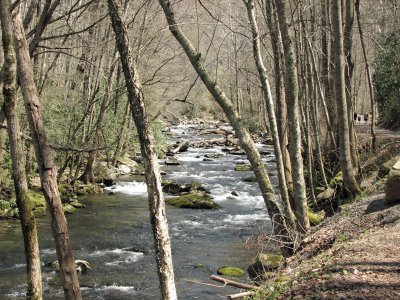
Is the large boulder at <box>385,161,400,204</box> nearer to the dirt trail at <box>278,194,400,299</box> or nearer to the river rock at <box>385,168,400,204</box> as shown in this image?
the river rock at <box>385,168,400,204</box>

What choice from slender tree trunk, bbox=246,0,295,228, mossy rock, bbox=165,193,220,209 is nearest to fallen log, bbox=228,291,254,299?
slender tree trunk, bbox=246,0,295,228

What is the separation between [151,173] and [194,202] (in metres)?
12.5

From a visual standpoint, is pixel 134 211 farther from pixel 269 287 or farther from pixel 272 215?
pixel 269 287

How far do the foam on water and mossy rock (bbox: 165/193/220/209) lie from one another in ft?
7.59

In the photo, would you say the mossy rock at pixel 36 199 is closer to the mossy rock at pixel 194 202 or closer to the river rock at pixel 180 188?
the mossy rock at pixel 194 202

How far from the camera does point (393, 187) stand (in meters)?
8.48

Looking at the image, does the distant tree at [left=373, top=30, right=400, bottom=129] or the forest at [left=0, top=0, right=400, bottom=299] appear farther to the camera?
the distant tree at [left=373, top=30, right=400, bottom=129]

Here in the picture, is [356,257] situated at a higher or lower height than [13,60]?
lower

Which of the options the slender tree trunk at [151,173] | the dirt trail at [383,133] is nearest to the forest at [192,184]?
the slender tree trunk at [151,173]

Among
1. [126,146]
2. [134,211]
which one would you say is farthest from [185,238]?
[126,146]

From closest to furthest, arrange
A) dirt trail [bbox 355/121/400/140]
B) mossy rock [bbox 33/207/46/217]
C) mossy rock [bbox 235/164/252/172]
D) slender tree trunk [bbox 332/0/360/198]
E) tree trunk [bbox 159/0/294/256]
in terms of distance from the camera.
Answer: tree trunk [bbox 159/0/294/256]
slender tree trunk [bbox 332/0/360/198]
mossy rock [bbox 33/207/46/217]
dirt trail [bbox 355/121/400/140]
mossy rock [bbox 235/164/252/172]

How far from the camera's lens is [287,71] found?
8.80m

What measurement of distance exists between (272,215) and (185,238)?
5638 millimetres

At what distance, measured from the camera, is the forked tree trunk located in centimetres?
641
